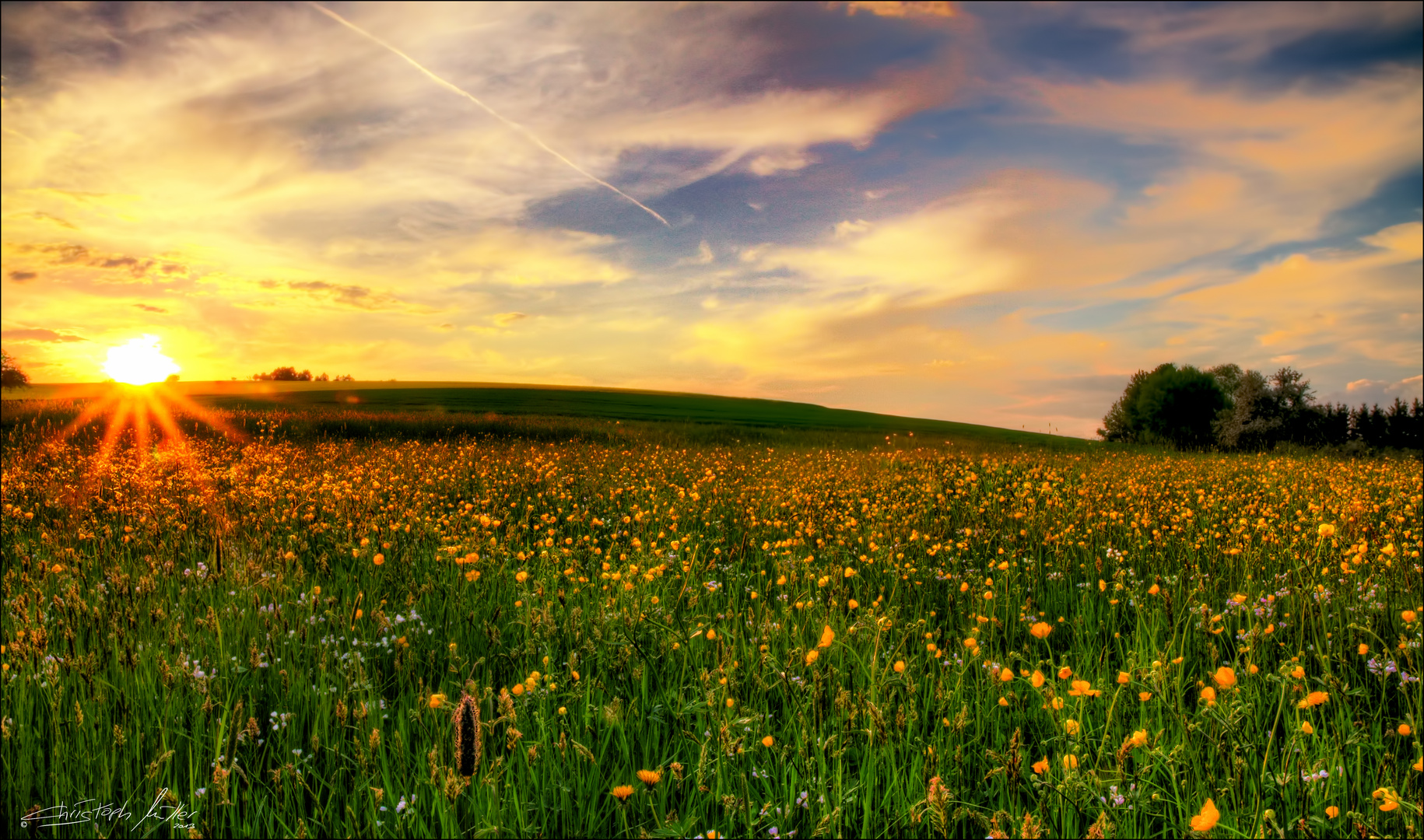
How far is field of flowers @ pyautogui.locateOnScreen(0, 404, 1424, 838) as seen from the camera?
8.23ft

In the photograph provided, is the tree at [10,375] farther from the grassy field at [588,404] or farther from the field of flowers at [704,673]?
the field of flowers at [704,673]

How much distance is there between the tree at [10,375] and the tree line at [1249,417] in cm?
10665

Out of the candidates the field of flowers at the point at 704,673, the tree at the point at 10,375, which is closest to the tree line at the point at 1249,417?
the field of flowers at the point at 704,673

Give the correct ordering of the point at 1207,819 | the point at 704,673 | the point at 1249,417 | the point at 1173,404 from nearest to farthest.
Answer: the point at 1207,819, the point at 704,673, the point at 1249,417, the point at 1173,404

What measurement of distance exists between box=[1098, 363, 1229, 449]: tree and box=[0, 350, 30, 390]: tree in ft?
364

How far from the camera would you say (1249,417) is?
4178 centimetres

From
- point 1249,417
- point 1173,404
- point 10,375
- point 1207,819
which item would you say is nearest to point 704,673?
point 1207,819

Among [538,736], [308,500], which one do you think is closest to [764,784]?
[538,736]

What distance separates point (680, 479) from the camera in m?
11.3

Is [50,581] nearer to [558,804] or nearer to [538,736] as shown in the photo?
[538,736]
